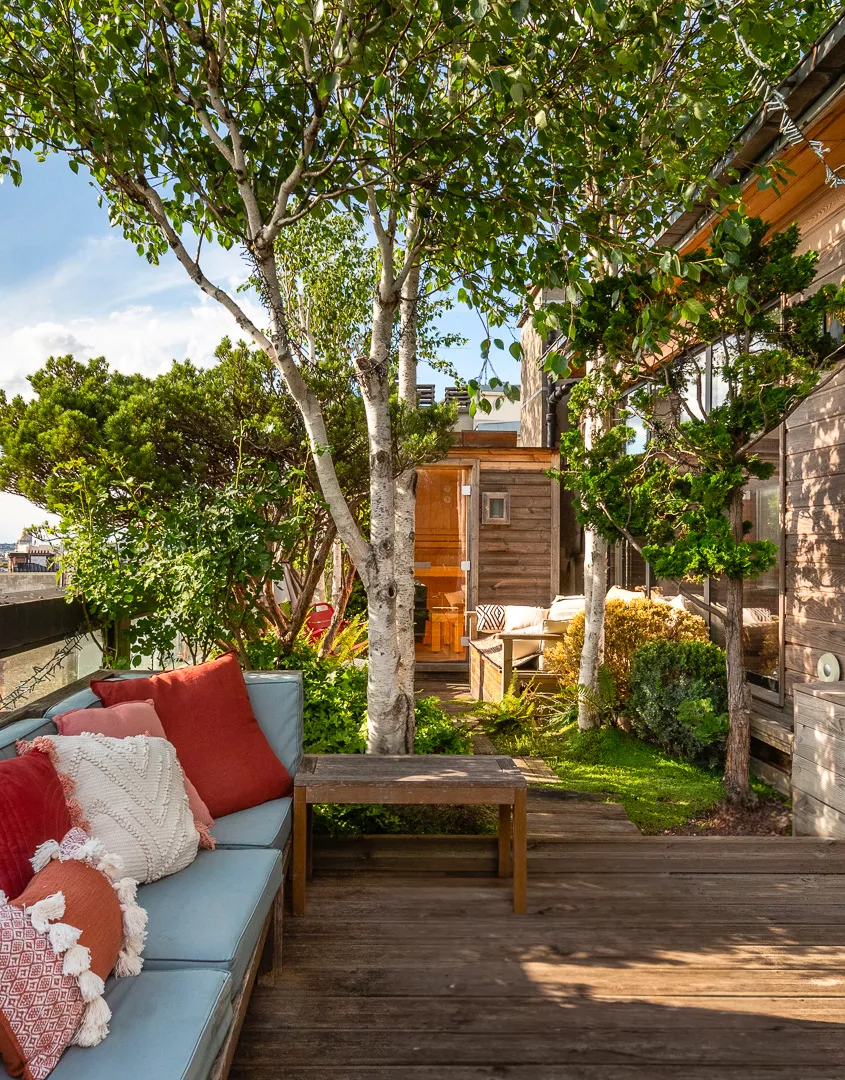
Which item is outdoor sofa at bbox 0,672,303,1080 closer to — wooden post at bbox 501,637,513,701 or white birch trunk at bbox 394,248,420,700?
white birch trunk at bbox 394,248,420,700

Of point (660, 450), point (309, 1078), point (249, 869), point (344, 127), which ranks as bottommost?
point (309, 1078)

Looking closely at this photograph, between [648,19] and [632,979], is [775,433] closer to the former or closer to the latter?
[648,19]

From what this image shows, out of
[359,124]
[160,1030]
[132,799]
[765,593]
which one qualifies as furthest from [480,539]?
[160,1030]

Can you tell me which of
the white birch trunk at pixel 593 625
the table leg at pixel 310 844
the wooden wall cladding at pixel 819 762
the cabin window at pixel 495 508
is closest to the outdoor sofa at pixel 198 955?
the table leg at pixel 310 844

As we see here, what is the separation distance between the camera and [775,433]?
15.0 ft

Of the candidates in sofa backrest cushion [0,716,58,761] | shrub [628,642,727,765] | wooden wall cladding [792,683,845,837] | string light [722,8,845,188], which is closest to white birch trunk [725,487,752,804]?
wooden wall cladding [792,683,845,837]

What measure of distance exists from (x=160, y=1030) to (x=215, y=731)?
1.29 meters

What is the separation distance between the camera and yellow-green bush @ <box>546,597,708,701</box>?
527cm

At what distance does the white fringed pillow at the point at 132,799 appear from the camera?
194 centimetres

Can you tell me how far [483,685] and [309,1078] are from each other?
15.8ft

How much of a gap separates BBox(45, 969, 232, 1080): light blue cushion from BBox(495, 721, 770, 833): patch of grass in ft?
9.02

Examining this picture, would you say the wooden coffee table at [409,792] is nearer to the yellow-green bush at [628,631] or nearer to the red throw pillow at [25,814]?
the red throw pillow at [25,814]

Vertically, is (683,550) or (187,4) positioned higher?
(187,4)

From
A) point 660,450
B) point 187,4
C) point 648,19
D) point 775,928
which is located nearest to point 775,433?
point 660,450
